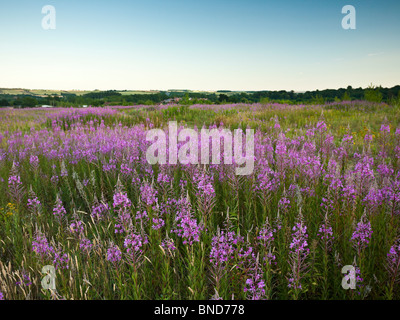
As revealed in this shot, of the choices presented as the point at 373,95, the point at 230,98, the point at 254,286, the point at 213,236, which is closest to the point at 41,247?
the point at 213,236

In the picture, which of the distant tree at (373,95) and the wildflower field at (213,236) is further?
the distant tree at (373,95)

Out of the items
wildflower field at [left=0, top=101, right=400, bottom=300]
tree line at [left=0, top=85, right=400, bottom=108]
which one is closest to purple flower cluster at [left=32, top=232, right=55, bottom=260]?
wildflower field at [left=0, top=101, right=400, bottom=300]

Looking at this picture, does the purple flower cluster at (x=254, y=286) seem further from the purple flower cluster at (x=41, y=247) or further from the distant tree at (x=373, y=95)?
the distant tree at (x=373, y=95)

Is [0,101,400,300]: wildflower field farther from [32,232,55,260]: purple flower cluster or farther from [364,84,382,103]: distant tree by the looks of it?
[364,84,382,103]: distant tree

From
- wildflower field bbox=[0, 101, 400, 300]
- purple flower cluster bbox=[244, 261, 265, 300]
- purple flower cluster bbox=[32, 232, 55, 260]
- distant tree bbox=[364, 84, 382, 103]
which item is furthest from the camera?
distant tree bbox=[364, 84, 382, 103]

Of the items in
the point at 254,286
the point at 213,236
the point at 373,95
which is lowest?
the point at 254,286

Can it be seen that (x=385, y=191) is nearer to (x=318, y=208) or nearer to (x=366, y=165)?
(x=366, y=165)

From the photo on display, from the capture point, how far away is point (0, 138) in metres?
8.22

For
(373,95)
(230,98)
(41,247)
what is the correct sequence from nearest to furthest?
1. (41,247)
2. (373,95)
3. (230,98)

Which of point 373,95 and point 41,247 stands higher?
point 373,95

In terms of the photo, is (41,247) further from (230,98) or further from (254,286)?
(230,98)

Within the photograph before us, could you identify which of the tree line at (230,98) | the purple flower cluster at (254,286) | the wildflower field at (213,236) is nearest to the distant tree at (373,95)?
the tree line at (230,98)

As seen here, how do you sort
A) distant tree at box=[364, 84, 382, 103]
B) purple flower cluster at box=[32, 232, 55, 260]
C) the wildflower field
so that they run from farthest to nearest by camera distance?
distant tree at box=[364, 84, 382, 103]
purple flower cluster at box=[32, 232, 55, 260]
the wildflower field

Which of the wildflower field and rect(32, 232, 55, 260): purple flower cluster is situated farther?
rect(32, 232, 55, 260): purple flower cluster
